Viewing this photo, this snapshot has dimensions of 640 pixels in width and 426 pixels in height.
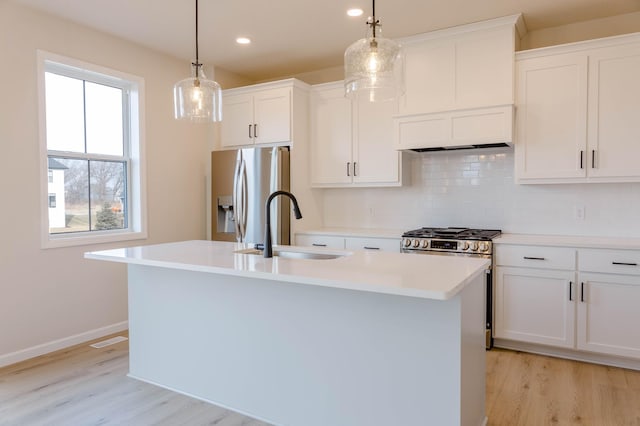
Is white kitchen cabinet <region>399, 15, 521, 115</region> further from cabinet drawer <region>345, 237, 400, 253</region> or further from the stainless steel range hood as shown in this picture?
cabinet drawer <region>345, 237, 400, 253</region>

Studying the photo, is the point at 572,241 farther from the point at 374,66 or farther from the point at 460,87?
the point at 374,66

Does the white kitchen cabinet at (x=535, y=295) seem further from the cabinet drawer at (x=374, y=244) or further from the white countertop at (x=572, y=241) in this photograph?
the cabinet drawer at (x=374, y=244)

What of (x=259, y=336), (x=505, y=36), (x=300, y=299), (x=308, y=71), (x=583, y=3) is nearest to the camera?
(x=300, y=299)

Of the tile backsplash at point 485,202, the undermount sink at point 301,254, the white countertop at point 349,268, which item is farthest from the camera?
the tile backsplash at point 485,202

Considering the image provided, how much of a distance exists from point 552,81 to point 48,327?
444cm

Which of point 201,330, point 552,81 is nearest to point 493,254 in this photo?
point 552,81

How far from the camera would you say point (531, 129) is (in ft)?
11.6

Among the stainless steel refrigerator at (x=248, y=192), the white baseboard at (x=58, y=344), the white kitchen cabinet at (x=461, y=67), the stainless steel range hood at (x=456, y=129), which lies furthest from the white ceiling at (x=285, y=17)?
the white baseboard at (x=58, y=344)

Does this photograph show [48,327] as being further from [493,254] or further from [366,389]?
[493,254]

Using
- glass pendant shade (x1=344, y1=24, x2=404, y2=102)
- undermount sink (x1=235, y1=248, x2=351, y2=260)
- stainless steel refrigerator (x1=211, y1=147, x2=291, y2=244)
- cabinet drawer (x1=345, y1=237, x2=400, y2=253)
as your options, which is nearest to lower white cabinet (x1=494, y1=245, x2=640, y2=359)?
cabinet drawer (x1=345, y1=237, x2=400, y2=253)

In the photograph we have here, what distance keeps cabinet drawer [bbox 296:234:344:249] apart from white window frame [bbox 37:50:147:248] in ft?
4.98

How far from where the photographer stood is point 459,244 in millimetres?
3543

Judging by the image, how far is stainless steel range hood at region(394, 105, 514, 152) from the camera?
3.53 m

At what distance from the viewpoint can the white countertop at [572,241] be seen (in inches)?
122
